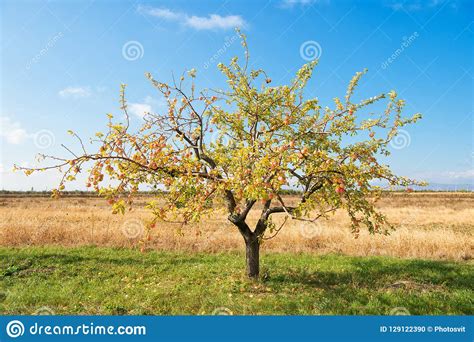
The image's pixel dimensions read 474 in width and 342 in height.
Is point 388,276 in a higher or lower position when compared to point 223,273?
lower

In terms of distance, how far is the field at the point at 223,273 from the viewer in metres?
12.3

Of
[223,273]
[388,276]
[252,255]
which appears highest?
[252,255]

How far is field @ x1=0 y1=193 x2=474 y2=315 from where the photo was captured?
1228 cm

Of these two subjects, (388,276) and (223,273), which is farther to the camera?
(223,273)

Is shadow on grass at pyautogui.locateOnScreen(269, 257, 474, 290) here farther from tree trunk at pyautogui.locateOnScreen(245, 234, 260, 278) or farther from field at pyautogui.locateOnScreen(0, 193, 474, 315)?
tree trunk at pyautogui.locateOnScreen(245, 234, 260, 278)

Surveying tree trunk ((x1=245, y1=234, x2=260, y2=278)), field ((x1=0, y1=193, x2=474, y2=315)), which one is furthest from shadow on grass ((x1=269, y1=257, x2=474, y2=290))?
tree trunk ((x1=245, y1=234, x2=260, y2=278))

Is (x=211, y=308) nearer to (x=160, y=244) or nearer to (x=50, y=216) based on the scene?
(x=160, y=244)

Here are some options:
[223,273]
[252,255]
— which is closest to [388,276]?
[252,255]

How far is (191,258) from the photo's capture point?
19500mm

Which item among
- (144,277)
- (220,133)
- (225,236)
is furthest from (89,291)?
(225,236)

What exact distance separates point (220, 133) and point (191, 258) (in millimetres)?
7204

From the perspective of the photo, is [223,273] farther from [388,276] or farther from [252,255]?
[388,276]

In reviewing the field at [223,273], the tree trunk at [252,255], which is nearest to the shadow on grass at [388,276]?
the field at [223,273]

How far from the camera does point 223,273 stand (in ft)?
52.7
